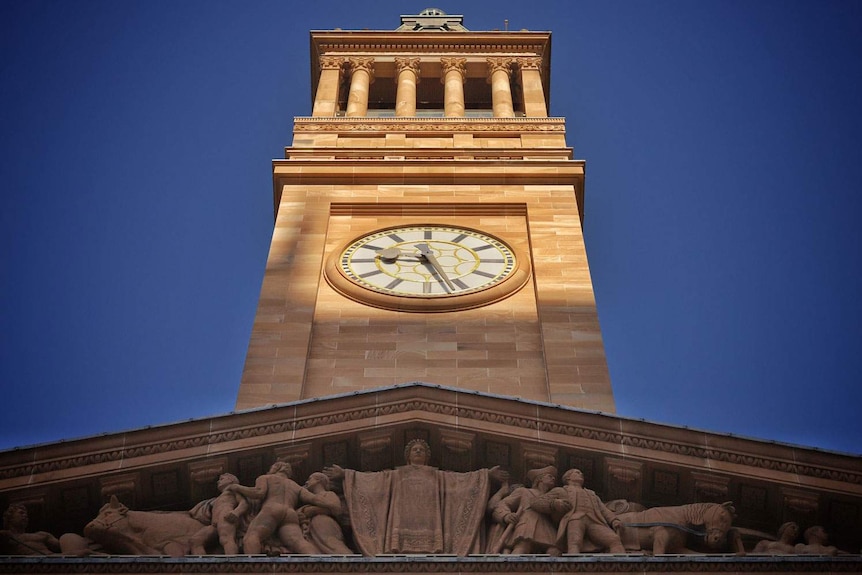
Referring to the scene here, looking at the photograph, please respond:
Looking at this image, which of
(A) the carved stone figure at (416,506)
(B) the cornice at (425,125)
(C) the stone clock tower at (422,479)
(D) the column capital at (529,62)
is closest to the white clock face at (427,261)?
(C) the stone clock tower at (422,479)

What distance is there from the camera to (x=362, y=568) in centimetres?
2139

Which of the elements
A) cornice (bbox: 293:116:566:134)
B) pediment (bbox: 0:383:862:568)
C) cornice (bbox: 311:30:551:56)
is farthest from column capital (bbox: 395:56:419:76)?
pediment (bbox: 0:383:862:568)

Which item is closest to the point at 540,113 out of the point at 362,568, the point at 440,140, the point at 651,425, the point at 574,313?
the point at 440,140

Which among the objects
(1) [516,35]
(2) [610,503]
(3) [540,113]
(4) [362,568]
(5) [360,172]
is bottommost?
(4) [362,568]

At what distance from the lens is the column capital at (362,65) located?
5257 cm

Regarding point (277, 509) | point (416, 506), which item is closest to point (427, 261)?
point (416, 506)

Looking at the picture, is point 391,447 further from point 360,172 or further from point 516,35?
point 516,35

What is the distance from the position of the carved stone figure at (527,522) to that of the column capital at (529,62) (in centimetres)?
3033

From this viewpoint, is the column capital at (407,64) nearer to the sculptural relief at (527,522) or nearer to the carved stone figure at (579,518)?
the sculptural relief at (527,522)

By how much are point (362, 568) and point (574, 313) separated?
49.2 ft

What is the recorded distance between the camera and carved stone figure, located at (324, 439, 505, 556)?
74.6 feet

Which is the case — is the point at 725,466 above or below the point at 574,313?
below

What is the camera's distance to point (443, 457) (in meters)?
24.9

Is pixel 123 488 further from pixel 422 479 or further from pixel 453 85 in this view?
pixel 453 85
